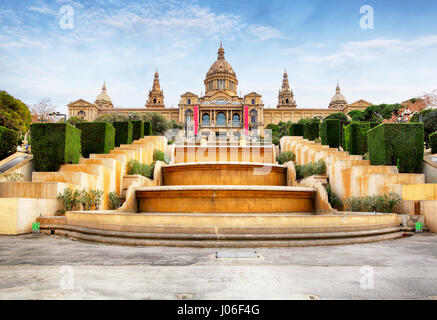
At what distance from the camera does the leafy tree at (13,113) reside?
31.5 meters

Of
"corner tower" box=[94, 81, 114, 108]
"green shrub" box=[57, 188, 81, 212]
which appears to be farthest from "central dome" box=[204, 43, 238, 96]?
"green shrub" box=[57, 188, 81, 212]

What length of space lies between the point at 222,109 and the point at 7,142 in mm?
72209

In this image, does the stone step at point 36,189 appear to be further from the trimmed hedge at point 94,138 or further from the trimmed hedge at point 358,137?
the trimmed hedge at point 358,137

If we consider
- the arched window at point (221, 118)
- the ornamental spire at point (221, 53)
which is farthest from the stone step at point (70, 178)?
the ornamental spire at point (221, 53)

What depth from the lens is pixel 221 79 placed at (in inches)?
4072

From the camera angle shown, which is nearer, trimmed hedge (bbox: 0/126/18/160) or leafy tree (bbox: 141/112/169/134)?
trimmed hedge (bbox: 0/126/18/160)

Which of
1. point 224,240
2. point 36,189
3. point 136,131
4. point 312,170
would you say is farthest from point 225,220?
point 136,131

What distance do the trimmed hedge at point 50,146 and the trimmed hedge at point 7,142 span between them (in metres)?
6.02

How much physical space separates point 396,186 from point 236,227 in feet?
20.6

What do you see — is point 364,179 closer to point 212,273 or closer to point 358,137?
point 358,137

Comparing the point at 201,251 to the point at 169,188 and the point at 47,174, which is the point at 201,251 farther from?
the point at 47,174

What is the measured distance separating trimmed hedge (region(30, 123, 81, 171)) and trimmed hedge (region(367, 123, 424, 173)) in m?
12.4

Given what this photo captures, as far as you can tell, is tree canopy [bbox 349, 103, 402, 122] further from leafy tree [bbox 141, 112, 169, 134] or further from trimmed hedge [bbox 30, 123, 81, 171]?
trimmed hedge [bbox 30, 123, 81, 171]

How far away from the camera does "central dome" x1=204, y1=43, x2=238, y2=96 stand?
103 meters
